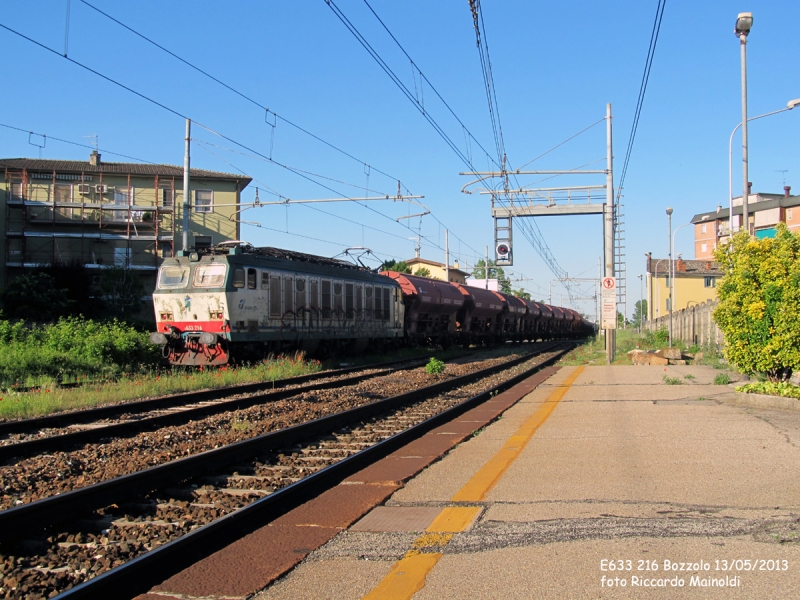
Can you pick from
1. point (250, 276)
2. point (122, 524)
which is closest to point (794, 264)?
point (122, 524)

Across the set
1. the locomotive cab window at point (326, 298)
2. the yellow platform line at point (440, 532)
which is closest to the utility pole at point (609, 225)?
the locomotive cab window at point (326, 298)

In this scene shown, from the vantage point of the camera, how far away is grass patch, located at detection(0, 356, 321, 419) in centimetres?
1187

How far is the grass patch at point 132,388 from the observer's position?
1187 cm

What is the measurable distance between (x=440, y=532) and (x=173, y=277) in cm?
1604

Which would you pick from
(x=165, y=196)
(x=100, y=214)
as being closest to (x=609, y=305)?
(x=165, y=196)

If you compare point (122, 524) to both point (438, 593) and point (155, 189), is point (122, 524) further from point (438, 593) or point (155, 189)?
point (155, 189)

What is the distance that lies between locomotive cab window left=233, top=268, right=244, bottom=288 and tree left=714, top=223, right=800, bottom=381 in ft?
37.2

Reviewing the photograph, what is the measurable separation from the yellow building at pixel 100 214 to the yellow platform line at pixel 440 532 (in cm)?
3905

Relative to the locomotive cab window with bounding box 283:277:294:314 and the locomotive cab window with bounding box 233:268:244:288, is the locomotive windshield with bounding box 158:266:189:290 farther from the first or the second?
the locomotive cab window with bounding box 283:277:294:314

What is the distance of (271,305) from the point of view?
19.9 m

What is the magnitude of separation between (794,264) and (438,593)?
32.5ft

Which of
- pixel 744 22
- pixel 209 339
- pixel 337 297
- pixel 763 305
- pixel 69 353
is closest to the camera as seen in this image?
pixel 763 305

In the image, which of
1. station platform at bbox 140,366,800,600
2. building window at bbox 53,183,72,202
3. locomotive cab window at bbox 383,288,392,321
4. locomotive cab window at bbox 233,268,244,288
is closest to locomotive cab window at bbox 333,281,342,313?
locomotive cab window at bbox 383,288,392,321

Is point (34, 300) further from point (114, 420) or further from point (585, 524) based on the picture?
point (585, 524)
